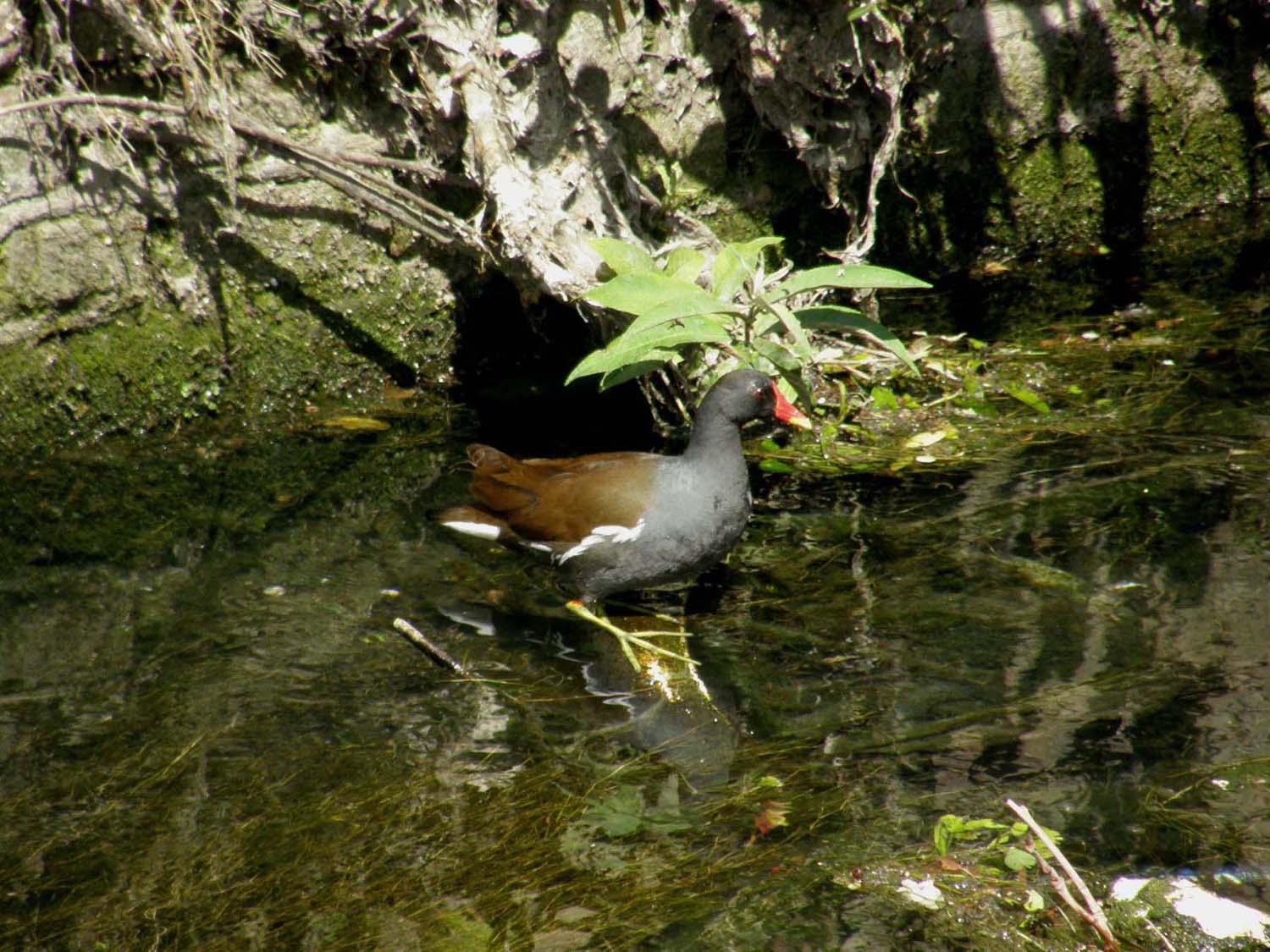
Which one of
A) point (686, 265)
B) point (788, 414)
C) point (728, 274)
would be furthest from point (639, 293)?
point (788, 414)

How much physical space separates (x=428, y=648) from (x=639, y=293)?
134cm

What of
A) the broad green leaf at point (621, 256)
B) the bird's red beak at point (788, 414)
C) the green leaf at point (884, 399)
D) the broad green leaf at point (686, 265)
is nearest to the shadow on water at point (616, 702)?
the bird's red beak at point (788, 414)

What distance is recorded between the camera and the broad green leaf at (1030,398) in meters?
→ 4.88

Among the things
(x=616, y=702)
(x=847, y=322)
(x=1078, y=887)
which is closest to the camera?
(x=1078, y=887)

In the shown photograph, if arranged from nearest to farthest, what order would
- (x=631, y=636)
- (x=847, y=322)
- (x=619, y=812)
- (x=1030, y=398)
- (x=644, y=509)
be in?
(x=619, y=812) → (x=631, y=636) → (x=644, y=509) → (x=847, y=322) → (x=1030, y=398)

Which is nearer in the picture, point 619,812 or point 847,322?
point 619,812

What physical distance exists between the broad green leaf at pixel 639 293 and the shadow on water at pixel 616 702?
89 centimetres

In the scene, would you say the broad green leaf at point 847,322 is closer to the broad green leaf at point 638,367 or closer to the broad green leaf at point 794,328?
the broad green leaf at point 794,328

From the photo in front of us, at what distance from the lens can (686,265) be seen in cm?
448

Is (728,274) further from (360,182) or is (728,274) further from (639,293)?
(360,182)

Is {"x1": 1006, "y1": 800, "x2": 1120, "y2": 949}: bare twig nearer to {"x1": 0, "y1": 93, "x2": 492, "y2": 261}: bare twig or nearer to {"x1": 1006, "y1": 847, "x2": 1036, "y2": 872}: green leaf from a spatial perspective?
{"x1": 1006, "y1": 847, "x2": 1036, "y2": 872}: green leaf

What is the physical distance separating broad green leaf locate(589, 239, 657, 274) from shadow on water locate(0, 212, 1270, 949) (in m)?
0.96

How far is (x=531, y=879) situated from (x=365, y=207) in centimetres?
353

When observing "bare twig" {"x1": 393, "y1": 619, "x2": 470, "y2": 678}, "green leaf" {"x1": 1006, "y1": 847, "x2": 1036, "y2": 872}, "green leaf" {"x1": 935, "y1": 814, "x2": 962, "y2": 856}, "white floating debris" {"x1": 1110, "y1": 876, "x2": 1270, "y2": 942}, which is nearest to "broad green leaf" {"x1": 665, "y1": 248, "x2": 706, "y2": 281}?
"bare twig" {"x1": 393, "y1": 619, "x2": 470, "y2": 678}
